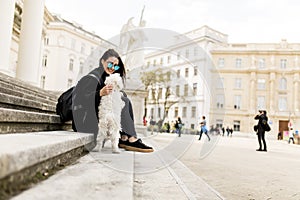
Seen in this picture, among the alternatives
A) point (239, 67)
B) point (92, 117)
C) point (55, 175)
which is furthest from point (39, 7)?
point (239, 67)

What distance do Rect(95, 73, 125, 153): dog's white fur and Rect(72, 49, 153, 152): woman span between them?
0.24 feet

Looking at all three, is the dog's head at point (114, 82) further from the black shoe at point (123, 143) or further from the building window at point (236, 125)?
the building window at point (236, 125)

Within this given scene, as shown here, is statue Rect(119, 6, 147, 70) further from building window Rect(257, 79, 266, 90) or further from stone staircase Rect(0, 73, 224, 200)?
building window Rect(257, 79, 266, 90)

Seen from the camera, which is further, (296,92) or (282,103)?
(282,103)

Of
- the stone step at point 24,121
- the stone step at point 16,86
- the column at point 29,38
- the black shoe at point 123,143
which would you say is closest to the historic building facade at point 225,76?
the column at point 29,38

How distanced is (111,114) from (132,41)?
28.5 ft

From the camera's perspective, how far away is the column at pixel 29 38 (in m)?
8.69

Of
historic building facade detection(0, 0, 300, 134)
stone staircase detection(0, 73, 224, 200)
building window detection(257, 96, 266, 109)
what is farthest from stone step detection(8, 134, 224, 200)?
building window detection(257, 96, 266, 109)

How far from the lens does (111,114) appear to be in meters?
2.79

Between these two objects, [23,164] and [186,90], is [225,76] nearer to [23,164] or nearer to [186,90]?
[186,90]

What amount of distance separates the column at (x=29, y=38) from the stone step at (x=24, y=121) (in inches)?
261

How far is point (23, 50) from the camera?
8906 mm

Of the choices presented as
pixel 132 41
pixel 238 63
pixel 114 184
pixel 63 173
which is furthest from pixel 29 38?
pixel 238 63

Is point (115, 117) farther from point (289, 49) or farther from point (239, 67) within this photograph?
point (289, 49)
